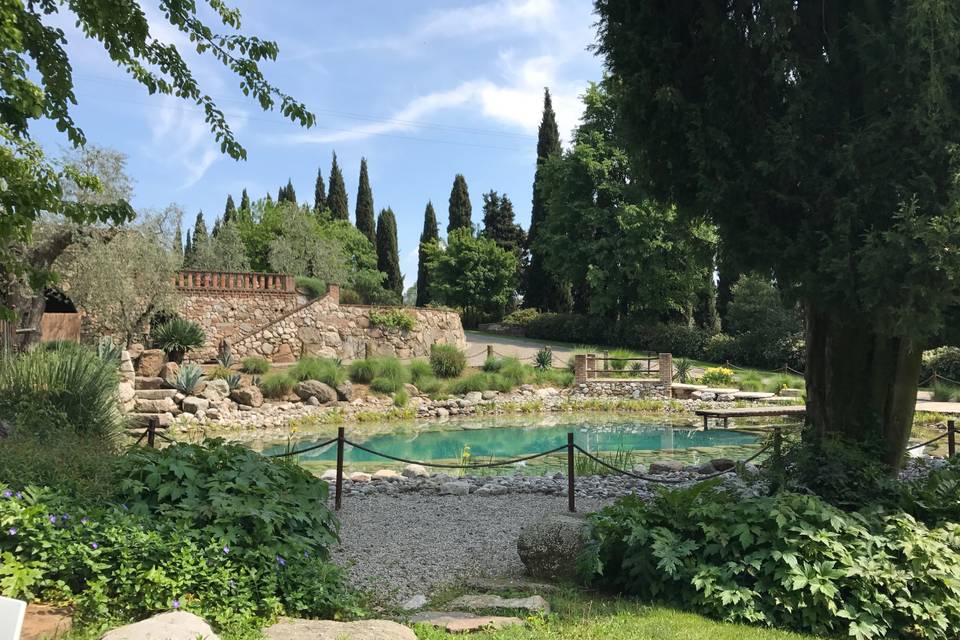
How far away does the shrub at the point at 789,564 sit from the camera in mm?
3773

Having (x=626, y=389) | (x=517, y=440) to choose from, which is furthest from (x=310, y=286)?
(x=517, y=440)

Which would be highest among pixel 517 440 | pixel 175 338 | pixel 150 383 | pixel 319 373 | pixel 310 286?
pixel 310 286

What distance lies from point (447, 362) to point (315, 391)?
4535 mm

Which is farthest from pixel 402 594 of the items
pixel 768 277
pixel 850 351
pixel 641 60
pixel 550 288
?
pixel 550 288

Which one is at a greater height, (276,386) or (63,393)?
(63,393)

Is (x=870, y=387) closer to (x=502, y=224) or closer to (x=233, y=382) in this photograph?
(x=233, y=382)

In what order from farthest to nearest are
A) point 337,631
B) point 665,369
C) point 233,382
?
point 665,369 < point 233,382 < point 337,631

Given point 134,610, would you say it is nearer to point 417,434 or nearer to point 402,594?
point 402,594

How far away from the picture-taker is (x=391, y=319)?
2281 cm

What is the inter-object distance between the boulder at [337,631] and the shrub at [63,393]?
5742 mm

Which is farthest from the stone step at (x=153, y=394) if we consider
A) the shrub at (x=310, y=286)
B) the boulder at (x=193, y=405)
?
the shrub at (x=310, y=286)

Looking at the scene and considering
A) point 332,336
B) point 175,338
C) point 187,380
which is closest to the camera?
point 187,380

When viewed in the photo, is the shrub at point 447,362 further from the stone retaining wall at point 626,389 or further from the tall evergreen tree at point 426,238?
the tall evergreen tree at point 426,238

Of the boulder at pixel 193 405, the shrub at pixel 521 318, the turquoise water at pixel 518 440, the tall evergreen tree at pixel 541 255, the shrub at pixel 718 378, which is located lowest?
the turquoise water at pixel 518 440
